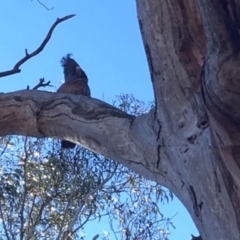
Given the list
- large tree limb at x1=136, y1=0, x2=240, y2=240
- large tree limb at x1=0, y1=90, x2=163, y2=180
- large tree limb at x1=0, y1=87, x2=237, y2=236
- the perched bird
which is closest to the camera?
large tree limb at x1=136, y1=0, x2=240, y2=240

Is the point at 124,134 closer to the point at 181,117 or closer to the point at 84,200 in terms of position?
the point at 181,117

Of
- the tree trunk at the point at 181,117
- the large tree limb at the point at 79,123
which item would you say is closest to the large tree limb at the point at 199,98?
the tree trunk at the point at 181,117

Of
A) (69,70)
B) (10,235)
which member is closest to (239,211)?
(69,70)

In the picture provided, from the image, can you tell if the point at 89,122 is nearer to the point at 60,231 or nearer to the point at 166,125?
the point at 166,125

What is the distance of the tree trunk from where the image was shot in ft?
5.53

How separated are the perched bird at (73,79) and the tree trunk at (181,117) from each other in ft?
2.27

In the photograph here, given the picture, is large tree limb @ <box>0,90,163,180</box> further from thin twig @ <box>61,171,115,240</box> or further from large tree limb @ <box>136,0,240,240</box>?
thin twig @ <box>61,171,115,240</box>

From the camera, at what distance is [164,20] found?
2.32m

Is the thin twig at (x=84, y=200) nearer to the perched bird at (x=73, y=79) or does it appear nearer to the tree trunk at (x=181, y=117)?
the perched bird at (x=73, y=79)

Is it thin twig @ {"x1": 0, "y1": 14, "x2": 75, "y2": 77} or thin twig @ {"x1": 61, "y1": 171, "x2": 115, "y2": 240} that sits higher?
thin twig @ {"x1": 61, "y1": 171, "x2": 115, "y2": 240}

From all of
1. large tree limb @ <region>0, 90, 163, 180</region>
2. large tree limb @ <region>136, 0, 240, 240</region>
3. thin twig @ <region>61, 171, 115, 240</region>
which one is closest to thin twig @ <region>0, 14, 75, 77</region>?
large tree limb @ <region>0, 90, 163, 180</region>

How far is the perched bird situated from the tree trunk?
69cm

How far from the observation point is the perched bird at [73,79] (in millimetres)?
3570

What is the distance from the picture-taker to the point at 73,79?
3668 mm
